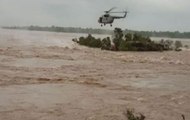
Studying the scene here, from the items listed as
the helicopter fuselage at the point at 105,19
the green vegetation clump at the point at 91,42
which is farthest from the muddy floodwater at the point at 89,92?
the green vegetation clump at the point at 91,42

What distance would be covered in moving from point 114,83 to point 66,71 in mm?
5174

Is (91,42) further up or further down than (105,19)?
further down

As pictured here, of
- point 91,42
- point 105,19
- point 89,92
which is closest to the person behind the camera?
point 89,92

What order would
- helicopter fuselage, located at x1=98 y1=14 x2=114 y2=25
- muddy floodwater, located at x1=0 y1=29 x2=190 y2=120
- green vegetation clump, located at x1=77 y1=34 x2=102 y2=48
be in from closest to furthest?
muddy floodwater, located at x1=0 y1=29 x2=190 y2=120
helicopter fuselage, located at x1=98 y1=14 x2=114 y2=25
green vegetation clump, located at x1=77 y1=34 x2=102 y2=48

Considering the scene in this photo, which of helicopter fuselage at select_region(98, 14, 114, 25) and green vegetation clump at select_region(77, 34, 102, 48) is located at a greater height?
helicopter fuselage at select_region(98, 14, 114, 25)

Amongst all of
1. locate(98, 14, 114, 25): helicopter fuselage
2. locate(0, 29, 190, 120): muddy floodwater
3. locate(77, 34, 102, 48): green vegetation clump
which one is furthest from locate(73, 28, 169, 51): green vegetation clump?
locate(0, 29, 190, 120): muddy floodwater

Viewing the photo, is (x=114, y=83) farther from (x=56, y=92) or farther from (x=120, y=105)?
(x=120, y=105)

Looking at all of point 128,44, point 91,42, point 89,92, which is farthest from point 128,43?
point 89,92

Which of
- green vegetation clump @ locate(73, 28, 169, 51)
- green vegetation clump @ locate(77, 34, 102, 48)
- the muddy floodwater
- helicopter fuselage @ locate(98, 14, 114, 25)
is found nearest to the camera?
the muddy floodwater

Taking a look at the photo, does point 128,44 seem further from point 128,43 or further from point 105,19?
point 105,19

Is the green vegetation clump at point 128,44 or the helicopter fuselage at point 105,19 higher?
the helicopter fuselage at point 105,19

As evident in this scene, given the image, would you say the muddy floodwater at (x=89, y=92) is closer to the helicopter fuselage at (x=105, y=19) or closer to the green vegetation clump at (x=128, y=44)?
the helicopter fuselage at (x=105, y=19)

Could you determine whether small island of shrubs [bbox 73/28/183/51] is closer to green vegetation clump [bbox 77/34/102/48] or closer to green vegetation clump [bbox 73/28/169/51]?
green vegetation clump [bbox 73/28/169/51]

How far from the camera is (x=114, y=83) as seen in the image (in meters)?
23.8
